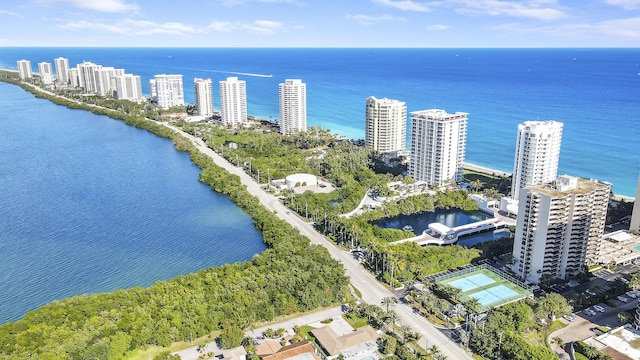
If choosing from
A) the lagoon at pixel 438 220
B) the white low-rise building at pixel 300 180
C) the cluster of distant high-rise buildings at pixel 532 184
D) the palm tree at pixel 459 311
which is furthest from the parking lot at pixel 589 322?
the white low-rise building at pixel 300 180

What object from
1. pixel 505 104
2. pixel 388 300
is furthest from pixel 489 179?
pixel 505 104

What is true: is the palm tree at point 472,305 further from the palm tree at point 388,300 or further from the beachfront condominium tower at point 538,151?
the beachfront condominium tower at point 538,151

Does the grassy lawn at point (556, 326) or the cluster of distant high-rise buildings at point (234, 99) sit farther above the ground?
the cluster of distant high-rise buildings at point (234, 99)

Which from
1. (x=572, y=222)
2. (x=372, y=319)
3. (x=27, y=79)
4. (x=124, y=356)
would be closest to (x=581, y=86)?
(x=572, y=222)

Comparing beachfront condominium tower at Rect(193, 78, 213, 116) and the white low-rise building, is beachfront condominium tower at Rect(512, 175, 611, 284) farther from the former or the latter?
beachfront condominium tower at Rect(193, 78, 213, 116)

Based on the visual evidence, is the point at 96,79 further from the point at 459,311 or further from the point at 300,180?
the point at 459,311
